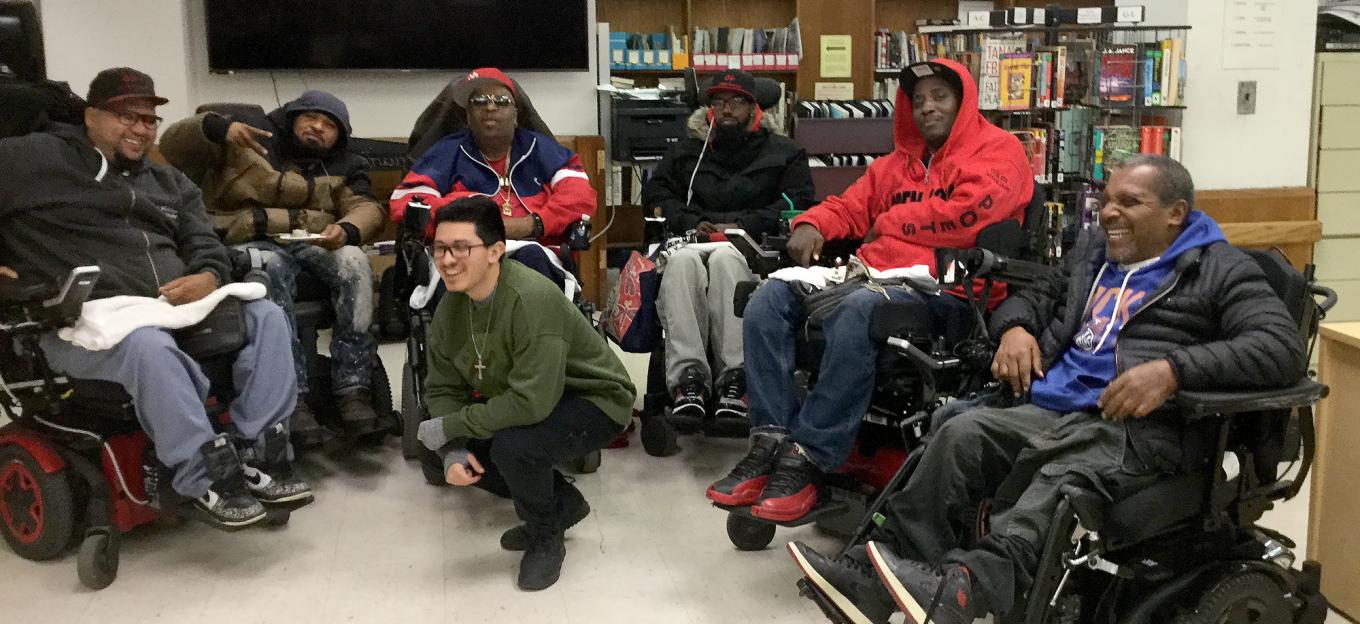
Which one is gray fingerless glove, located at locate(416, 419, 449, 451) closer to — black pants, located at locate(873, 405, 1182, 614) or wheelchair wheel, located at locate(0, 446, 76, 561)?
wheelchair wheel, located at locate(0, 446, 76, 561)

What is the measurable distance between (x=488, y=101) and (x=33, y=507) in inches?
70.7

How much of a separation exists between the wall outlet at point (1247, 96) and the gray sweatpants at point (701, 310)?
2509 mm

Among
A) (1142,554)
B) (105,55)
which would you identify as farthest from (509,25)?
(1142,554)

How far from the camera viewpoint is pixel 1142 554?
2.23 metres

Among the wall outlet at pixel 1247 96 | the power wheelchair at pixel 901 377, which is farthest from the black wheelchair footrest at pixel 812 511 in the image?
the wall outlet at pixel 1247 96

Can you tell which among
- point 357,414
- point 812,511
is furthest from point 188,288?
point 812,511

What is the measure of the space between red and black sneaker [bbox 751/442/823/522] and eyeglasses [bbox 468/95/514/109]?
5.25ft

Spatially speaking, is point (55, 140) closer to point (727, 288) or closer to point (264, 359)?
point (264, 359)

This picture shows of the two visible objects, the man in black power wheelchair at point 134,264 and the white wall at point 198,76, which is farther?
the white wall at point 198,76

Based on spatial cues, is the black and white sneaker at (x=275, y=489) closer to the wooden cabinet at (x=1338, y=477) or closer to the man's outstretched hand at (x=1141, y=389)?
the man's outstretched hand at (x=1141, y=389)

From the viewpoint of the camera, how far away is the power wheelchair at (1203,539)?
210 cm

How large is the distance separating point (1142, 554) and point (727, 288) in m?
1.85

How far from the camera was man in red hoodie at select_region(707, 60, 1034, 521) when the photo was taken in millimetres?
2922

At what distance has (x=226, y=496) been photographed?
3.02m
